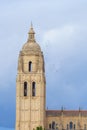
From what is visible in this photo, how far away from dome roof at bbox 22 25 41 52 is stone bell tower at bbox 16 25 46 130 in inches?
28.0

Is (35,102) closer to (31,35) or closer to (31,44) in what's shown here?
(31,44)

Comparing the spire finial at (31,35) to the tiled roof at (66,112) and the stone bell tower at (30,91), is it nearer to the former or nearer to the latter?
the stone bell tower at (30,91)

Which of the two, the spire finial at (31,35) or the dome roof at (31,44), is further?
the spire finial at (31,35)

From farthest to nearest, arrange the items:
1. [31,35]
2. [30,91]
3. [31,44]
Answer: [31,35] < [31,44] < [30,91]

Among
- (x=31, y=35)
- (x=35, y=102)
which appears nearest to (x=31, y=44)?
(x=31, y=35)

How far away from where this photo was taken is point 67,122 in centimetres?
15725

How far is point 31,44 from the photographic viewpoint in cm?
15775

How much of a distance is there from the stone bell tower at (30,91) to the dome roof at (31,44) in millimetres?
712

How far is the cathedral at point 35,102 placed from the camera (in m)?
154

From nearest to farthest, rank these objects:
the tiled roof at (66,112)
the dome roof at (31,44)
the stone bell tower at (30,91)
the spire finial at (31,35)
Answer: the stone bell tower at (30,91)
the dome roof at (31,44)
the tiled roof at (66,112)
the spire finial at (31,35)

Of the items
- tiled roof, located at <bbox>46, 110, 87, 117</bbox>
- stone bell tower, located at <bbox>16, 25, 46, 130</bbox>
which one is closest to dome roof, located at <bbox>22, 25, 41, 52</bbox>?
stone bell tower, located at <bbox>16, 25, 46, 130</bbox>

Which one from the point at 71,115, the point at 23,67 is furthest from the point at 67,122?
the point at 23,67

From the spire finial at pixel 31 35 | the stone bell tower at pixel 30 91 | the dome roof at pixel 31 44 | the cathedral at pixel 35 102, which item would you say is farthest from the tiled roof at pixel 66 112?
the spire finial at pixel 31 35

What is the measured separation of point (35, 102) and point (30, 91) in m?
2.03
